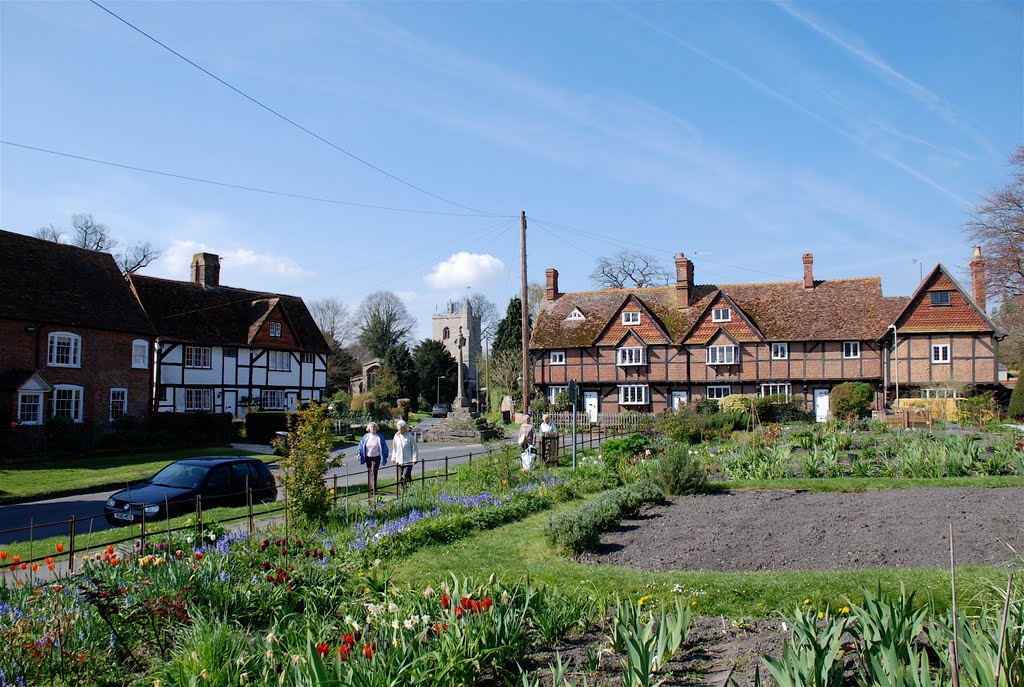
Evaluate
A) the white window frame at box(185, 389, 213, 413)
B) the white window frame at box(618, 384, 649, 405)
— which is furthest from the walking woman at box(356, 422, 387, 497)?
the white window frame at box(618, 384, 649, 405)

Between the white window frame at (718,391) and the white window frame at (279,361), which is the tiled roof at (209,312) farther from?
the white window frame at (718,391)

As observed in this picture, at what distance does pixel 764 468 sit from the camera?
15.6m

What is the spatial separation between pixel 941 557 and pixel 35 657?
8.71 metres

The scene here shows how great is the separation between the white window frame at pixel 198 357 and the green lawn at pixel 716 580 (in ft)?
109

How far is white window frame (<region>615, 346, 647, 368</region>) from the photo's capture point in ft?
153

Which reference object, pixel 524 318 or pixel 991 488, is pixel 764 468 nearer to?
pixel 991 488

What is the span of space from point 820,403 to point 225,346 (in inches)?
1331

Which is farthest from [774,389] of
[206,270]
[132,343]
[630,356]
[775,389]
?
[132,343]

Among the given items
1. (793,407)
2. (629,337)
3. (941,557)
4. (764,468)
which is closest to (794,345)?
(793,407)

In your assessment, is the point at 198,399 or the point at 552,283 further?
the point at 552,283

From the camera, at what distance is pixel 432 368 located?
72.9 metres

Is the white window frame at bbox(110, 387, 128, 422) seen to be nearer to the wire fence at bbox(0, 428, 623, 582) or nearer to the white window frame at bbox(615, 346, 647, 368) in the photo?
the wire fence at bbox(0, 428, 623, 582)

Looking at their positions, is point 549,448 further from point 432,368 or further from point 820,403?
point 432,368

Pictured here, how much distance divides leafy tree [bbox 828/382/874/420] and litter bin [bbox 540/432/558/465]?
21898 mm
